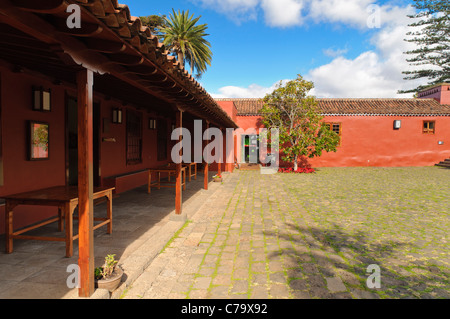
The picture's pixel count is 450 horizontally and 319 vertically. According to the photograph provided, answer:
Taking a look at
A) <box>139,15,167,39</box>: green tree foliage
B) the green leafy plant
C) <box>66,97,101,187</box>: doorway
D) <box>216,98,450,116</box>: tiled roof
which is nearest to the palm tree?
<box>139,15,167,39</box>: green tree foliage

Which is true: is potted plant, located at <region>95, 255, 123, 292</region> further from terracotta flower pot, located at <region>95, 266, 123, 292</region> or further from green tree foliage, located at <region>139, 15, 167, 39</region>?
A: green tree foliage, located at <region>139, 15, 167, 39</region>

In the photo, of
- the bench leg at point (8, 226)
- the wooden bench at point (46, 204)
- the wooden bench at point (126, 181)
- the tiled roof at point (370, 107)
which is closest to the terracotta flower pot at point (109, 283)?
the wooden bench at point (46, 204)

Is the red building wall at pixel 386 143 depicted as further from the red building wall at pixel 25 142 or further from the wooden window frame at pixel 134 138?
the red building wall at pixel 25 142

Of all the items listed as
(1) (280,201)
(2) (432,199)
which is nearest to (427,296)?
(1) (280,201)

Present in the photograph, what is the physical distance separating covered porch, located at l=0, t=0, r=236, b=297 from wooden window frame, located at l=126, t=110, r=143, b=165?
0.04m

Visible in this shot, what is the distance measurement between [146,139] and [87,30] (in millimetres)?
8023

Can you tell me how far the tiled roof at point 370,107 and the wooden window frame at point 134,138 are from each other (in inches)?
398

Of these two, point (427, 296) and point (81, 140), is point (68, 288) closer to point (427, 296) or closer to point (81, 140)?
point (81, 140)

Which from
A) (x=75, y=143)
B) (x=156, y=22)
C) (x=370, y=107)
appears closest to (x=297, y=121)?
(x=370, y=107)

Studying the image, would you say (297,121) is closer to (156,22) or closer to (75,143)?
(75,143)

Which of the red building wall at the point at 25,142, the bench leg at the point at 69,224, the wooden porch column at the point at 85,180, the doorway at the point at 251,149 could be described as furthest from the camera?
the doorway at the point at 251,149

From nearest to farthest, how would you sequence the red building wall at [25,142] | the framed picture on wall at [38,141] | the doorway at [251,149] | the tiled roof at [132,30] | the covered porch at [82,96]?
the tiled roof at [132,30]
the covered porch at [82,96]
the red building wall at [25,142]
the framed picture on wall at [38,141]
the doorway at [251,149]

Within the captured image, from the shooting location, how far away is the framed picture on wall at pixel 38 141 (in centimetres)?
454

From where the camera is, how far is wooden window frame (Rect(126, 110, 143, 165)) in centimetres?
852
